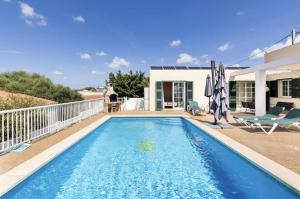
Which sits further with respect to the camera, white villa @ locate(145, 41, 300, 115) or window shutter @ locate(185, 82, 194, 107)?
window shutter @ locate(185, 82, 194, 107)

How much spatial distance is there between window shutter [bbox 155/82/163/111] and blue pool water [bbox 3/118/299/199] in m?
9.77

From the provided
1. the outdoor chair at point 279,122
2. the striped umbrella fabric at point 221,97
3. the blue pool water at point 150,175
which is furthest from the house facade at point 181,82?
the blue pool water at point 150,175

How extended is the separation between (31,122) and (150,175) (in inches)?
146

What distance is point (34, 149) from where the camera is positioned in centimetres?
566

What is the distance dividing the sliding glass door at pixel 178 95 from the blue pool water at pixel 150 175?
1022 cm

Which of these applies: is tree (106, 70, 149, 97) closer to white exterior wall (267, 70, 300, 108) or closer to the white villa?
the white villa

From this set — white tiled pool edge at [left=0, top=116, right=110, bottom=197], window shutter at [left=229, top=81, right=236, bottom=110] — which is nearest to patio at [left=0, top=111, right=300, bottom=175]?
white tiled pool edge at [left=0, top=116, right=110, bottom=197]

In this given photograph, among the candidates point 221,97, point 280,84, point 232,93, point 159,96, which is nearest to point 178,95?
point 159,96

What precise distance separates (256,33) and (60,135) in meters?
16.1

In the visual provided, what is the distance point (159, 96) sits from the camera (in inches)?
671

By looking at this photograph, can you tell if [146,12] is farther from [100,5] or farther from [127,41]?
[127,41]

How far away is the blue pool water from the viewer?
385 centimetres

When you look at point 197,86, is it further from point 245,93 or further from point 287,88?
point 287,88

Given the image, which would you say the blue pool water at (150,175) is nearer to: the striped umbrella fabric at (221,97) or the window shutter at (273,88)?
the striped umbrella fabric at (221,97)
